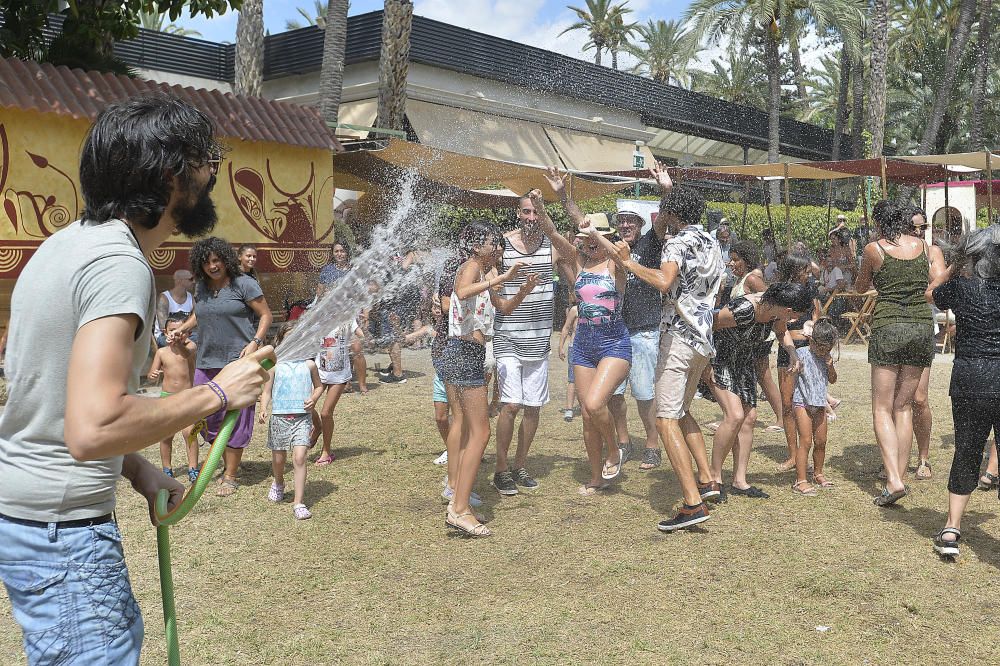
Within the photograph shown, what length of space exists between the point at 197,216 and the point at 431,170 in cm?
1279

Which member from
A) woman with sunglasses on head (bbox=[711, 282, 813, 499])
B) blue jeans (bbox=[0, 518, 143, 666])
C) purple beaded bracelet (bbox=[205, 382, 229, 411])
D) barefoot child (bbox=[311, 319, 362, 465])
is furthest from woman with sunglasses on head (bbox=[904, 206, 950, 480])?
blue jeans (bbox=[0, 518, 143, 666])

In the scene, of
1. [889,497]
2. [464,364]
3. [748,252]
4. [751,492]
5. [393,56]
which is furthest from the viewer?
[393,56]

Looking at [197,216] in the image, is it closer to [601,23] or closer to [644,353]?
[644,353]

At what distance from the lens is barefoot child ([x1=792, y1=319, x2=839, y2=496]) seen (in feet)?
21.4

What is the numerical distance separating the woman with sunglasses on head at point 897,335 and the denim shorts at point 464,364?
2.71 meters

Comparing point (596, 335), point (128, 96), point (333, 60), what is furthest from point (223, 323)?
point (333, 60)

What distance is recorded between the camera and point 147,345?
6.56 feet

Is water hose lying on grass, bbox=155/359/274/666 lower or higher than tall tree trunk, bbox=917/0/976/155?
lower

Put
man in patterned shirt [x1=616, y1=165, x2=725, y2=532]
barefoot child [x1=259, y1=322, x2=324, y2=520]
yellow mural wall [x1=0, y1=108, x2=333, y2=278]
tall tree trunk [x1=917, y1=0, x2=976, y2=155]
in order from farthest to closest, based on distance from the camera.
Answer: tall tree trunk [x1=917, y1=0, x2=976, y2=155] < yellow mural wall [x1=0, y1=108, x2=333, y2=278] < barefoot child [x1=259, y1=322, x2=324, y2=520] < man in patterned shirt [x1=616, y1=165, x2=725, y2=532]

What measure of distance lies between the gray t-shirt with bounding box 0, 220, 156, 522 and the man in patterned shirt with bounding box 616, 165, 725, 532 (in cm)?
388

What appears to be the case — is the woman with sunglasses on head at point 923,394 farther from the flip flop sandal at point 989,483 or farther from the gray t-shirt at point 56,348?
the gray t-shirt at point 56,348

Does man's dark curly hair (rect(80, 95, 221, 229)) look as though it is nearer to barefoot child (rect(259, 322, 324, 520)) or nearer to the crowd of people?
the crowd of people

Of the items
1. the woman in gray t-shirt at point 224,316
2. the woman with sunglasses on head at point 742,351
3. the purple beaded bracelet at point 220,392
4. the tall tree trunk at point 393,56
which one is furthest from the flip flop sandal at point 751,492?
the tall tree trunk at point 393,56

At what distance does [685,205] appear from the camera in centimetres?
576
